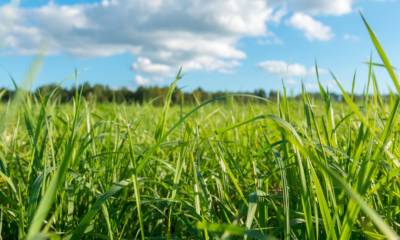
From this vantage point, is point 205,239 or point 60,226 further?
point 60,226

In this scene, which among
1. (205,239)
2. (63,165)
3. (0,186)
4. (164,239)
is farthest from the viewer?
(0,186)

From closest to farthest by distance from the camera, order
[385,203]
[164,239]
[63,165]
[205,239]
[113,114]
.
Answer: [63,165] → [205,239] → [164,239] → [385,203] → [113,114]

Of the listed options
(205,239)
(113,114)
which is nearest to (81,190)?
(205,239)

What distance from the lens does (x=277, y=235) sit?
3.13 ft

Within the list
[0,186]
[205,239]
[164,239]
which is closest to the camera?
[205,239]

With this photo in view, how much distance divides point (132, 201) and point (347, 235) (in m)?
0.55

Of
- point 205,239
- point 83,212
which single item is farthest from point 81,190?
point 205,239

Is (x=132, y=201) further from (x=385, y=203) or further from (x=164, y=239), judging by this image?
(x=385, y=203)

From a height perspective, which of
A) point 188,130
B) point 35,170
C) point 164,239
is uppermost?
point 188,130

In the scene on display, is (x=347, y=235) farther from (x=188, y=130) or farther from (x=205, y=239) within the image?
(x=188, y=130)

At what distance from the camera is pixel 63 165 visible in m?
0.65

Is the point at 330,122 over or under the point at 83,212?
over

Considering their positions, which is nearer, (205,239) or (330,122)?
(205,239)

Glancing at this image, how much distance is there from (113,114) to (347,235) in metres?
1.92
